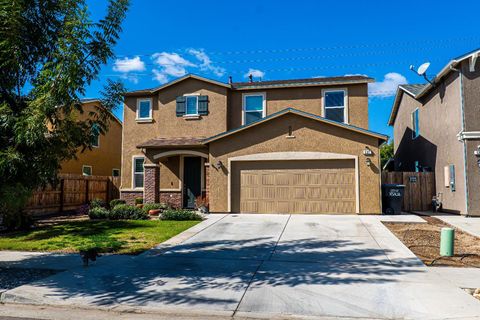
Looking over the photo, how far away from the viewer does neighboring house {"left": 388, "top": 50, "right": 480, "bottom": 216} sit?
14.8 meters

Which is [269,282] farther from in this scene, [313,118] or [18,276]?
[313,118]

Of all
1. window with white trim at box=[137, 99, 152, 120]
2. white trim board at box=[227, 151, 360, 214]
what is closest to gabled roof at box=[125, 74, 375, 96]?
window with white trim at box=[137, 99, 152, 120]

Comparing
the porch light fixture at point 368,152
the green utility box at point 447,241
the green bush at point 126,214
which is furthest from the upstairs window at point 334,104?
the green utility box at point 447,241

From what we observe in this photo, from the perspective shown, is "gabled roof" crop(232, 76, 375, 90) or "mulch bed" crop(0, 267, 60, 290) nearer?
"mulch bed" crop(0, 267, 60, 290)

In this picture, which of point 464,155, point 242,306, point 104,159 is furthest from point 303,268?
point 104,159

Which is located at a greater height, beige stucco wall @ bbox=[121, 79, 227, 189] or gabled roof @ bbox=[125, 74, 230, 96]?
gabled roof @ bbox=[125, 74, 230, 96]

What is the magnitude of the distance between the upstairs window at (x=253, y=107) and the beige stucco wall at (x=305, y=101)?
0.70 feet

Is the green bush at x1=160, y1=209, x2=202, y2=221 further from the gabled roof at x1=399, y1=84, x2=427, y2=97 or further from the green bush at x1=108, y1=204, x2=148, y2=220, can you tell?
the gabled roof at x1=399, y1=84, x2=427, y2=97

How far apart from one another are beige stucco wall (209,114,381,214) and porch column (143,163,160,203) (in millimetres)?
3268

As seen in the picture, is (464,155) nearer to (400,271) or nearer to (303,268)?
(400,271)

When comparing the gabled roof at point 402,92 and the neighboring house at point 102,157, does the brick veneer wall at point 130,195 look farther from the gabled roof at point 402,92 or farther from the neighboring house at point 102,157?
the gabled roof at point 402,92

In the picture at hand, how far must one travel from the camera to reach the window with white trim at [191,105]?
19203mm

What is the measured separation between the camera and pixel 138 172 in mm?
20000

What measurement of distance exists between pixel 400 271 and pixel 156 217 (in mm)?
11169
